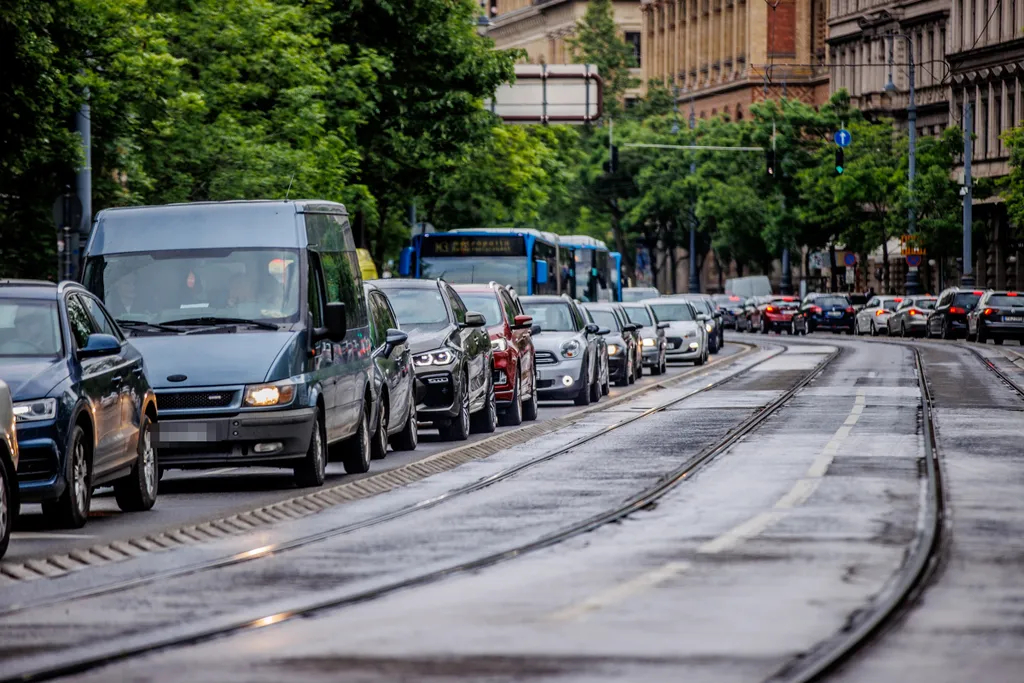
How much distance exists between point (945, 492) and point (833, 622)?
6806 mm

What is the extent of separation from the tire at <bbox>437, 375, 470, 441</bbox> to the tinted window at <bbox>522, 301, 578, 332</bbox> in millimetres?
8451

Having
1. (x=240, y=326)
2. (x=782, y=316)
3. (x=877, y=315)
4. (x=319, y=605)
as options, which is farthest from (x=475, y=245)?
(x=782, y=316)

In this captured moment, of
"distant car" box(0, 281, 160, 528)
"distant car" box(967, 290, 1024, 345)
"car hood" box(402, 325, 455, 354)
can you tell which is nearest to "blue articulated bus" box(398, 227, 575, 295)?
"car hood" box(402, 325, 455, 354)

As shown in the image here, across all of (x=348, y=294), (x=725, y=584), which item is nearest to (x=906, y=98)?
(x=348, y=294)

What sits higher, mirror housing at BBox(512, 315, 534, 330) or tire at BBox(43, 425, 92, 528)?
mirror housing at BBox(512, 315, 534, 330)

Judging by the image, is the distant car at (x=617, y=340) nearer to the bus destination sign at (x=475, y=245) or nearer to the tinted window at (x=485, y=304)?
the bus destination sign at (x=475, y=245)

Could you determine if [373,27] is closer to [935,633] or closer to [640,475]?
[640,475]

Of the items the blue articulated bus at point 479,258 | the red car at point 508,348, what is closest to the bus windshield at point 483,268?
the blue articulated bus at point 479,258

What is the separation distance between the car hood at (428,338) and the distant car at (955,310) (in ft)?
146

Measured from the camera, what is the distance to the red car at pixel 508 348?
26.4m

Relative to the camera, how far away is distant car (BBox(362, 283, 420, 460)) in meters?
20.3

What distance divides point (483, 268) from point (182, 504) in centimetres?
2645

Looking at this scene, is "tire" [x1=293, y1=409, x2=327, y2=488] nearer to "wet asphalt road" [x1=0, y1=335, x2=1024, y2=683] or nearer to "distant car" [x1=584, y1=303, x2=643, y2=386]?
"wet asphalt road" [x1=0, y1=335, x2=1024, y2=683]

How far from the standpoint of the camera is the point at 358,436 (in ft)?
62.1
